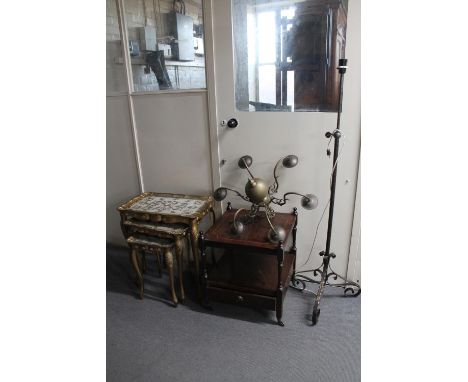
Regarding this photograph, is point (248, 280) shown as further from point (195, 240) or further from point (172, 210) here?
point (172, 210)

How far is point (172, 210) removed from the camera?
211 centimetres

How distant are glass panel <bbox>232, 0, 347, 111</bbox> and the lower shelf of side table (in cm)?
100

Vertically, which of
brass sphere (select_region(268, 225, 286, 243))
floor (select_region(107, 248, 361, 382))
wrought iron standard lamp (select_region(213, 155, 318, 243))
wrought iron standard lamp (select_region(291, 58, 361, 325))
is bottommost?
floor (select_region(107, 248, 361, 382))

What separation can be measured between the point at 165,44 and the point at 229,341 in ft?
6.33

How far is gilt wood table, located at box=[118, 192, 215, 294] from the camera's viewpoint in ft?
6.66

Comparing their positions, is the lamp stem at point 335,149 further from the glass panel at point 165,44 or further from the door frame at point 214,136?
the glass panel at point 165,44

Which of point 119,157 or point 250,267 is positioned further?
point 119,157

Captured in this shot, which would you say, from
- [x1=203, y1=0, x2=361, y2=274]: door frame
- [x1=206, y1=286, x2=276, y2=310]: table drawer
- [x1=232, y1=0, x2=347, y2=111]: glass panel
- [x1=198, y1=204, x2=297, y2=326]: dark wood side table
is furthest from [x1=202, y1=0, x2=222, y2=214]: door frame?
[x1=206, y1=286, x2=276, y2=310]: table drawer

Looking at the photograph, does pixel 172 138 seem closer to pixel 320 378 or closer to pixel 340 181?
pixel 340 181

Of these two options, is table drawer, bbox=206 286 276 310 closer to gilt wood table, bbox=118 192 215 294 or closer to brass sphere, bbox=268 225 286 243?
gilt wood table, bbox=118 192 215 294

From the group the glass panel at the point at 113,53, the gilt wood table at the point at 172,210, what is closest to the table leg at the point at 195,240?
the gilt wood table at the point at 172,210

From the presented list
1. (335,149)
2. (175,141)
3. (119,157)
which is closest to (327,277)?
(335,149)

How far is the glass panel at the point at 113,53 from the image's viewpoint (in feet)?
7.18
